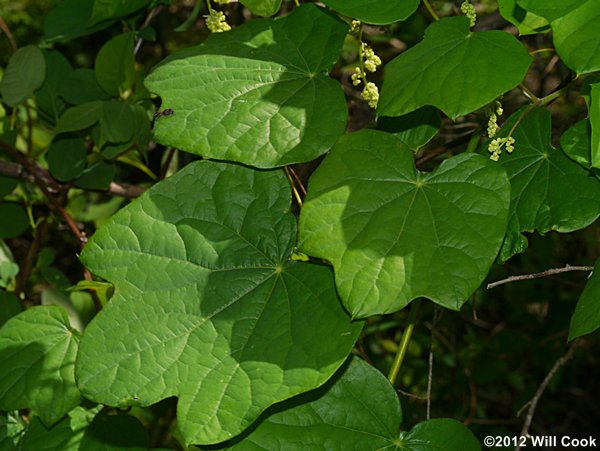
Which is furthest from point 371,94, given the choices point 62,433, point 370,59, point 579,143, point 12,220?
point 12,220

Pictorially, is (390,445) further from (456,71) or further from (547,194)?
(456,71)

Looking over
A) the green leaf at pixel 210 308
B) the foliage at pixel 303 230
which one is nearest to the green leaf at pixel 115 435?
the foliage at pixel 303 230

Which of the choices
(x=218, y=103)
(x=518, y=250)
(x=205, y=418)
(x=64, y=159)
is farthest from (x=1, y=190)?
(x=518, y=250)

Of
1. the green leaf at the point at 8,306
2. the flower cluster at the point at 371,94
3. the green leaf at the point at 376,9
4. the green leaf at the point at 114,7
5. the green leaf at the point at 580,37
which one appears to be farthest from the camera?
the green leaf at the point at 8,306

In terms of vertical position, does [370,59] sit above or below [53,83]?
above

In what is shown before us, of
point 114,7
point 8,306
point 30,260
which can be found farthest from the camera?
point 30,260

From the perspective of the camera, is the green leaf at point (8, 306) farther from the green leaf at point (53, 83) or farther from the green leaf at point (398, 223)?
the green leaf at point (398, 223)

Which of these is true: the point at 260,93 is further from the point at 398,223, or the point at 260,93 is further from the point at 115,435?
the point at 115,435
